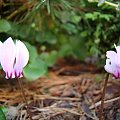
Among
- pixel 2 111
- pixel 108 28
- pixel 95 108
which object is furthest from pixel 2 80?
pixel 108 28

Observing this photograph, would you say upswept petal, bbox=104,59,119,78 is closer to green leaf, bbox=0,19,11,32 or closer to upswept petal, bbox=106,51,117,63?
upswept petal, bbox=106,51,117,63

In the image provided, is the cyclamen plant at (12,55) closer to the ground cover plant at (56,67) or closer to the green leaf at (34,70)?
the ground cover plant at (56,67)

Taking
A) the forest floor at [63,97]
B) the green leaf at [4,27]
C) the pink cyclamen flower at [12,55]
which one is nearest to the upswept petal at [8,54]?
the pink cyclamen flower at [12,55]

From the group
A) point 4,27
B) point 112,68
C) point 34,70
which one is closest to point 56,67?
point 34,70

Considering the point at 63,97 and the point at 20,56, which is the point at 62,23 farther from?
the point at 20,56

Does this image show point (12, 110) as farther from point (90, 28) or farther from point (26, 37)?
point (90, 28)

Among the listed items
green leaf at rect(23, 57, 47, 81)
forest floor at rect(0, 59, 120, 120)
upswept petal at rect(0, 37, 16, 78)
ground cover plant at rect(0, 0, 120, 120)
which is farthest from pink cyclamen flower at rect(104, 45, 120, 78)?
green leaf at rect(23, 57, 47, 81)
